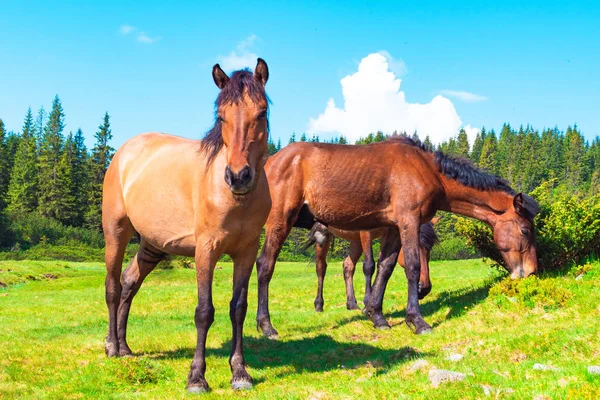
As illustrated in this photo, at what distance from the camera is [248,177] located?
4.91 metres

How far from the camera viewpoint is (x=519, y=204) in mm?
9211

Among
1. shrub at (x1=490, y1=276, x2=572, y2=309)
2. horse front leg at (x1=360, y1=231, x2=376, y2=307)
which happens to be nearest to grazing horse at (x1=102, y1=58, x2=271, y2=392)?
shrub at (x1=490, y1=276, x2=572, y2=309)

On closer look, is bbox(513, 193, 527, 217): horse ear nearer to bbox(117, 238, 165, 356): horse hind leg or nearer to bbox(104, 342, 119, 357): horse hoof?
bbox(117, 238, 165, 356): horse hind leg

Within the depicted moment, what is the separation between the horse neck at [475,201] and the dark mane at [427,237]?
6.13 ft

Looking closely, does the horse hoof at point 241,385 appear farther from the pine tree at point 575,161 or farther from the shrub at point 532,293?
the pine tree at point 575,161

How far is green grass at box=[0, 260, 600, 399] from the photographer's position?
5.02 meters

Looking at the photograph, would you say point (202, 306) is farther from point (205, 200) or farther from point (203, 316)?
point (205, 200)

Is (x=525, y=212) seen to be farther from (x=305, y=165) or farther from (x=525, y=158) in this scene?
(x=525, y=158)

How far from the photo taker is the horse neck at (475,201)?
31.1 ft

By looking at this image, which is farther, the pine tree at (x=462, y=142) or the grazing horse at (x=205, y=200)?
the pine tree at (x=462, y=142)

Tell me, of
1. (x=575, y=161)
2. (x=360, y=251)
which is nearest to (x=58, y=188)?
(x=360, y=251)

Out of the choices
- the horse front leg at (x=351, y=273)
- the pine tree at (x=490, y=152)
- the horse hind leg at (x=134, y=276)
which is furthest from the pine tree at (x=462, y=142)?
the horse hind leg at (x=134, y=276)

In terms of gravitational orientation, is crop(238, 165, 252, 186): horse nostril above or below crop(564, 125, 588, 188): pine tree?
below

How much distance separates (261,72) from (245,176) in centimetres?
152
